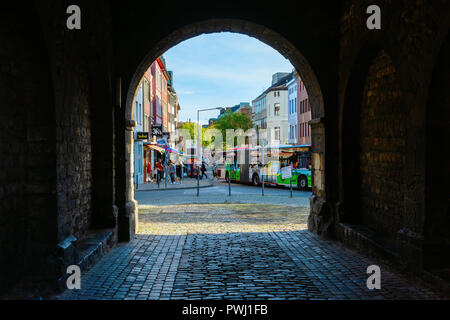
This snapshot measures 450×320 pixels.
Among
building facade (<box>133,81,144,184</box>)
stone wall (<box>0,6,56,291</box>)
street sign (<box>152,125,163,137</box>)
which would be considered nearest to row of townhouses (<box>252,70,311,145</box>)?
building facade (<box>133,81,144,184</box>)

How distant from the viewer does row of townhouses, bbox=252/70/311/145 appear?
5562 cm

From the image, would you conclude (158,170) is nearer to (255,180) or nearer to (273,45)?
(255,180)

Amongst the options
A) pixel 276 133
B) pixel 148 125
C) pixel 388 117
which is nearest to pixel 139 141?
pixel 148 125

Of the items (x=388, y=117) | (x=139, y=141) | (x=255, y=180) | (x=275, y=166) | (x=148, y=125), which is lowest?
(x=255, y=180)

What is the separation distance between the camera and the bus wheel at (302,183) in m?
25.8

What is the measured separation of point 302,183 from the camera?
26.1 meters

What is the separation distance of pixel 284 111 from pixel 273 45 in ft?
212

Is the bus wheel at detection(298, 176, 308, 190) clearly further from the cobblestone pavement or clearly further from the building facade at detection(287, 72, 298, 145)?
the building facade at detection(287, 72, 298, 145)

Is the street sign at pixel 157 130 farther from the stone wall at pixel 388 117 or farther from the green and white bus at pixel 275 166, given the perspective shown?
the stone wall at pixel 388 117

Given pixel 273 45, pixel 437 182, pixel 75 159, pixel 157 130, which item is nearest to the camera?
pixel 437 182

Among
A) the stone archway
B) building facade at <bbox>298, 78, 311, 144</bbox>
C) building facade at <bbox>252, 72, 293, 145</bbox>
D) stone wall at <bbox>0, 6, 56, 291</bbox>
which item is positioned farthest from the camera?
building facade at <bbox>252, 72, 293, 145</bbox>

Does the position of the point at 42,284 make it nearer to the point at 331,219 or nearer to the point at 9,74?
the point at 9,74

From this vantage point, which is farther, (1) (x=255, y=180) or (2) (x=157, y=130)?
(1) (x=255, y=180)

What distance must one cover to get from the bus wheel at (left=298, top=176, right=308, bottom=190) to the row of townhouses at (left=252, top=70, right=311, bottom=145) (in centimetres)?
2259
